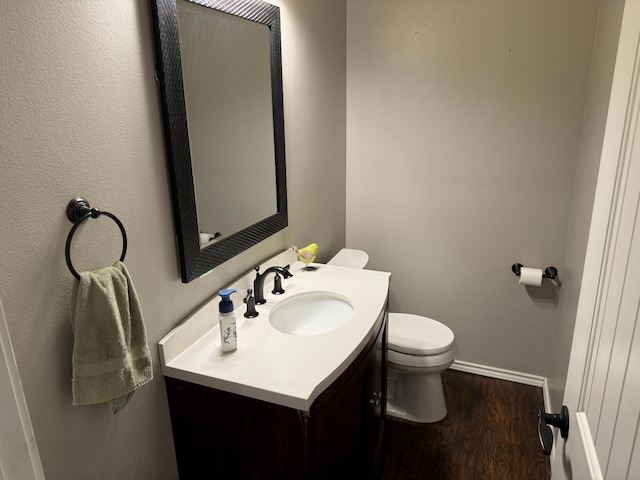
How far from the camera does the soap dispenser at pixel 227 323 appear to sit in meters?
1.33

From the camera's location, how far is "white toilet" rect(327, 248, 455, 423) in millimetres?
2182

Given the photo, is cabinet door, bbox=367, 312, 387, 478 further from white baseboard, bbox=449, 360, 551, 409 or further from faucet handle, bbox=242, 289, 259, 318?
white baseboard, bbox=449, 360, 551, 409

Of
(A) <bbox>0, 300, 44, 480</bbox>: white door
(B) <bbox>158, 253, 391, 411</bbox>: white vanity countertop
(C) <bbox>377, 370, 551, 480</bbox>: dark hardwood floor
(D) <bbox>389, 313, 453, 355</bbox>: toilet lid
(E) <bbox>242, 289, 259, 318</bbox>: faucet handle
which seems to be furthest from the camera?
(D) <bbox>389, 313, 453, 355</bbox>: toilet lid

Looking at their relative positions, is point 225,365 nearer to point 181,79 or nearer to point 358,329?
point 358,329


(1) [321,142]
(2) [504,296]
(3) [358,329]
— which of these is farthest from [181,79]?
(2) [504,296]

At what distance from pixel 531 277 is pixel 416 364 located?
2.67 feet

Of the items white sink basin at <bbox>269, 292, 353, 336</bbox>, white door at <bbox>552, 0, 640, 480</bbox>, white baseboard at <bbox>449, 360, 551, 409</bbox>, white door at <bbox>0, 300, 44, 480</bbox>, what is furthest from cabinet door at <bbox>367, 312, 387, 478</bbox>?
white door at <bbox>0, 300, 44, 480</bbox>

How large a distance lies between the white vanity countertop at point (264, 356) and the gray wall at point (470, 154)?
1.09 metres

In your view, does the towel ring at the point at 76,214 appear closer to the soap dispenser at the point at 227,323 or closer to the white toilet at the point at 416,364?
the soap dispenser at the point at 227,323

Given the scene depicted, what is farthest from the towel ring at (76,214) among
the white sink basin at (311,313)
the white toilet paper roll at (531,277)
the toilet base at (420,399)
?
the white toilet paper roll at (531,277)

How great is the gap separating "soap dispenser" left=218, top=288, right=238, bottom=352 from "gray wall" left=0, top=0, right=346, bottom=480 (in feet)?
0.52

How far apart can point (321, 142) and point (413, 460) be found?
1650mm

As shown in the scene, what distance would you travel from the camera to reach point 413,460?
2.08m

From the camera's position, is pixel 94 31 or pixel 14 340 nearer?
pixel 14 340
